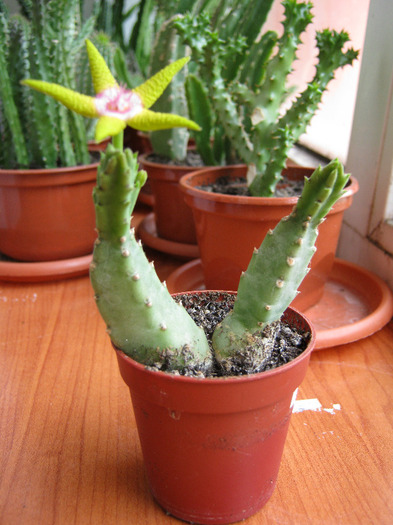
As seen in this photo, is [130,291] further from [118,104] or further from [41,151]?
[41,151]

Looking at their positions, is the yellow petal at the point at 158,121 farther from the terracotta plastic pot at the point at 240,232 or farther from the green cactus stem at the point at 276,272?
the terracotta plastic pot at the point at 240,232

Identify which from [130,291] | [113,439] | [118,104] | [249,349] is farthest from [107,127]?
[113,439]

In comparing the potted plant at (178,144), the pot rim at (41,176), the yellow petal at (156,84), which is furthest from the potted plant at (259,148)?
the yellow petal at (156,84)

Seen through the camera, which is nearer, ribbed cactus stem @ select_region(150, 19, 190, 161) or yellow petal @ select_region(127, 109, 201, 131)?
yellow petal @ select_region(127, 109, 201, 131)

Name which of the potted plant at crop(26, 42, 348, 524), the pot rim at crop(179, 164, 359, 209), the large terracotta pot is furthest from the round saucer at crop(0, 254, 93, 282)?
the potted plant at crop(26, 42, 348, 524)

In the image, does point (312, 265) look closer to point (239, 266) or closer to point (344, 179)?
point (239, 266)

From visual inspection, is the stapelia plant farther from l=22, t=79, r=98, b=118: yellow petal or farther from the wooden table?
the wooden table

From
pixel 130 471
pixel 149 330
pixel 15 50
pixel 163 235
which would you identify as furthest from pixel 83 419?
pixel 15 50
